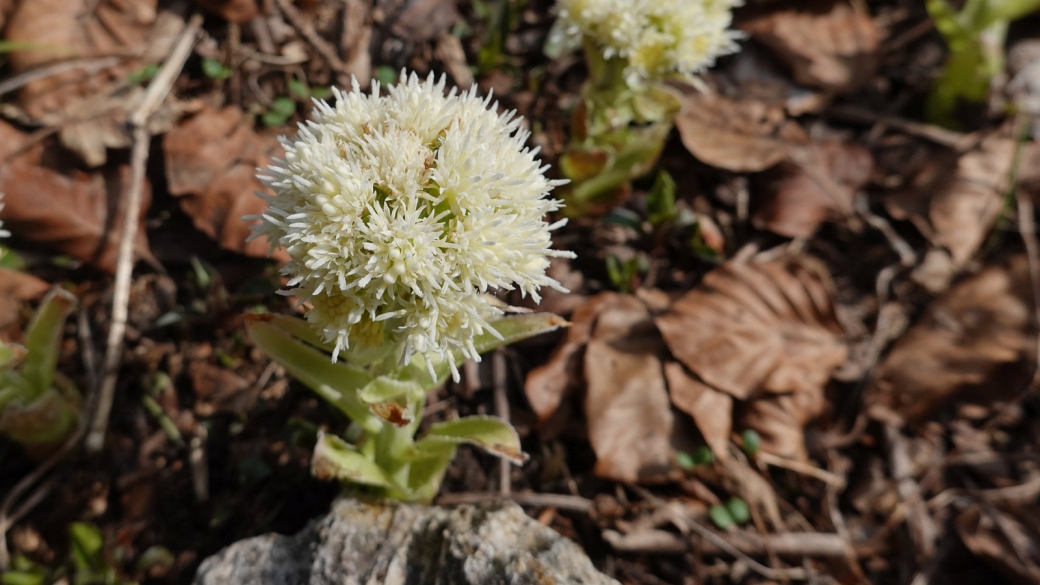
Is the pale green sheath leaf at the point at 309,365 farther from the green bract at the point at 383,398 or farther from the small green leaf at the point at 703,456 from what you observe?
the small green leaf at the point at 703,456

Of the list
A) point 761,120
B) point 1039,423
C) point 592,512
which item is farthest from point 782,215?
point 592,512

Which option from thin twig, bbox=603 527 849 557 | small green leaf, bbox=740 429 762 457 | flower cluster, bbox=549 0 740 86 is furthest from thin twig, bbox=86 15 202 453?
small green leaf, bbox=740 429 762 457

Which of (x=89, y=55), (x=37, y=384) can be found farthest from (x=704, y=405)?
(x=89, y=55)

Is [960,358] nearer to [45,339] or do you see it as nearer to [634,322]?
[634,322]

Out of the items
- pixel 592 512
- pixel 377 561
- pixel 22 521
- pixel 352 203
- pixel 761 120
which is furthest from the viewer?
pixel 761 120

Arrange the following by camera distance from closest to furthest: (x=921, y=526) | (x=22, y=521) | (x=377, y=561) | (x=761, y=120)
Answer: (x=377, y=561), (x=22, y=521), (x=921, y=526), (x=761, y=120)

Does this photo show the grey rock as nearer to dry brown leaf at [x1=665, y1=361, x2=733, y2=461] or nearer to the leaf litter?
the leaf litter

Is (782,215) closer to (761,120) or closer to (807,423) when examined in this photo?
(761,120)

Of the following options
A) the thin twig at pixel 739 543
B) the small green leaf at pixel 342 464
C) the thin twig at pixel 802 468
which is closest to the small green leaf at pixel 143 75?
the small green leaf at pixel 342 464
